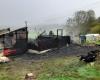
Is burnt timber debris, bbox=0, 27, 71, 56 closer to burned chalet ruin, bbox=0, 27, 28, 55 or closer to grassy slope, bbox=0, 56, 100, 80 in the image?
burned chalet ruin, bbox=0, 27, 28, 55

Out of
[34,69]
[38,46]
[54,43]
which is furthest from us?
[54,43]

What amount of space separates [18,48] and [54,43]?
6187 millimetres

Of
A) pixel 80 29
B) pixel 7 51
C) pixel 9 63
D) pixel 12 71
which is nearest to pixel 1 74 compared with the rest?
pixel 12 71

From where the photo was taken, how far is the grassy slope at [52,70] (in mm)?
21641

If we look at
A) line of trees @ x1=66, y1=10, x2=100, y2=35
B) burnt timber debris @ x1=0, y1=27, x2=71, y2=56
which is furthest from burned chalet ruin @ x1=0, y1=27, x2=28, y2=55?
line of trees @ x1=66, y1=10, x2=100, y2=35

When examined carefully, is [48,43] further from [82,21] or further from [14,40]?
[82,21]

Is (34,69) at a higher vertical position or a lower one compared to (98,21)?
lower

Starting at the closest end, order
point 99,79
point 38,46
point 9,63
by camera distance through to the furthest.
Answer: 1. point 99,79
2. point 9,63
3. point 38,46

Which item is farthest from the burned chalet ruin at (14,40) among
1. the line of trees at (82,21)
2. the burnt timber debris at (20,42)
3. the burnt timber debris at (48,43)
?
the line of trees at (82,21)

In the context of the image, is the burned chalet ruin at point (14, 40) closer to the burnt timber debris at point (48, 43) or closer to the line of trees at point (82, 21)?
the burnt timber debris at point (48, 43)

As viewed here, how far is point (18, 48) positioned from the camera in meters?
36.2

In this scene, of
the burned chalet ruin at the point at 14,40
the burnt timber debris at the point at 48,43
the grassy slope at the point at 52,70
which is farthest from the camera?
the burnt timber debris at the point at 48,43

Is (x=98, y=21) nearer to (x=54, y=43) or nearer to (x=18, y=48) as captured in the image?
(x=54, y=43)

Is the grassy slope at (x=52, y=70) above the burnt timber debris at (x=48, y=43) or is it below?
below
